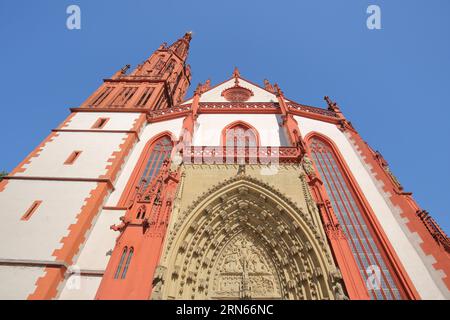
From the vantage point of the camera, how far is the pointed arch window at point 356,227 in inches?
306

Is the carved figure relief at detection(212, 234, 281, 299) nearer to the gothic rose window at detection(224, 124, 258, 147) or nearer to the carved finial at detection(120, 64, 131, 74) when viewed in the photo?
the gothic rose window at detection(224, 124, 258, 147)

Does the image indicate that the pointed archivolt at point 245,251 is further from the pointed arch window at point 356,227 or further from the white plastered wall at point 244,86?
the white plastered wall at point 244,86

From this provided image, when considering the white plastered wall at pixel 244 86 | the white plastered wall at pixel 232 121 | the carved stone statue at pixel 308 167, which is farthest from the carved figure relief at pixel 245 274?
the white plastered wall at pixel 244 86

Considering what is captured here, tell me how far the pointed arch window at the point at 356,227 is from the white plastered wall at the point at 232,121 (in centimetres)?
232

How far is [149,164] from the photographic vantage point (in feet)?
42.4

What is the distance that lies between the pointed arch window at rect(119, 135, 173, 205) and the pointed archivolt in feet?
12.9

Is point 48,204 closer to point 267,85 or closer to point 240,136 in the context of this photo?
point 240,136

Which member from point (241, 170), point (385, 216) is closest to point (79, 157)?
point (241, 170)

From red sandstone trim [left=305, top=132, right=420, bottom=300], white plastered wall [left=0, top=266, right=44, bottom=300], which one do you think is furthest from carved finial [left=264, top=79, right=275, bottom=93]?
white plastered wall [left=0, top=266, right=44, bottom=300]

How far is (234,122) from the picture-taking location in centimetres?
1490
